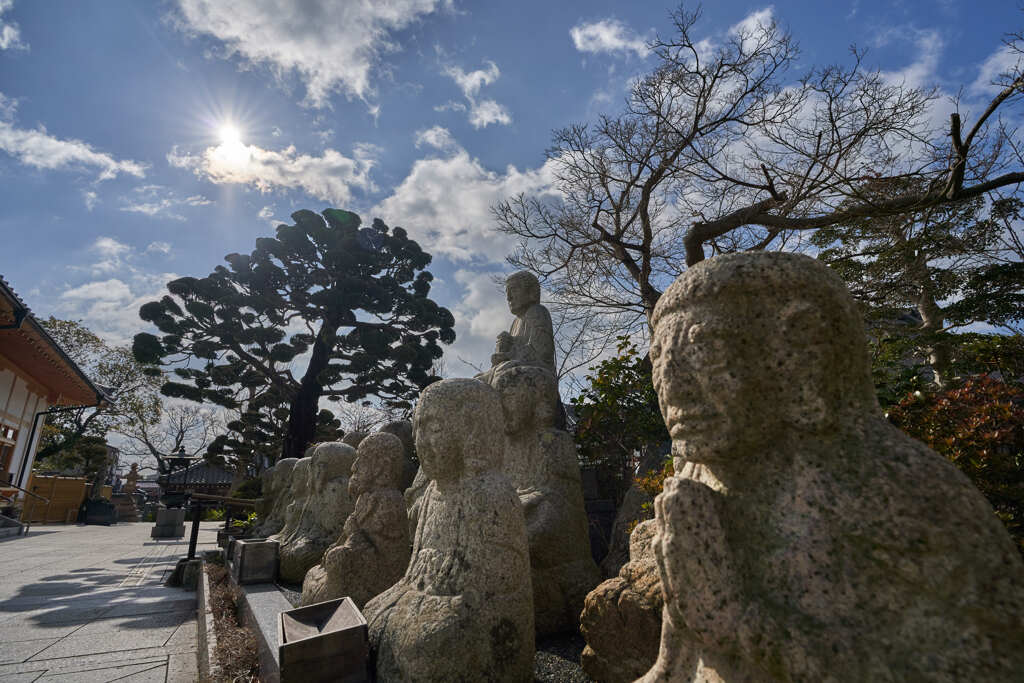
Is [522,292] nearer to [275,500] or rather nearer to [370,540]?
[370,540]

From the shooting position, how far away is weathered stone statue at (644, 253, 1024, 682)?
4.10 feet

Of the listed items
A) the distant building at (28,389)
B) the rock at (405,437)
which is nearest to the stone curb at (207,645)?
the rock at (405,437)

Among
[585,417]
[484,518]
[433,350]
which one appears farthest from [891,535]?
[433,350]

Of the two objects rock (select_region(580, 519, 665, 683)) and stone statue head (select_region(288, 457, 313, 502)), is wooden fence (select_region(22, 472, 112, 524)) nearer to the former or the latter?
stone statue head (select_region(288, 457, 313, 502))

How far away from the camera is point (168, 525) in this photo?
1691 cm

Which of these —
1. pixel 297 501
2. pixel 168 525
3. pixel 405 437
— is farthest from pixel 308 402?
pixel 405 437

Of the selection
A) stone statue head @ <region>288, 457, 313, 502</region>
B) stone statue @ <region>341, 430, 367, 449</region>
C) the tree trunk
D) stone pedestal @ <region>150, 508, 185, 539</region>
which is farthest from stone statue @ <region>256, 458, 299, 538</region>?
stone pedestal @ <region>150, 508, 185, 539</region>

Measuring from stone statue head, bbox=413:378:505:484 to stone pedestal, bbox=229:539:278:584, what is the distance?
146 inches

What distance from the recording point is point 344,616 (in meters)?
3.03

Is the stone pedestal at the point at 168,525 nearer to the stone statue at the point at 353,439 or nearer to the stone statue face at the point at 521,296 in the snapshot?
the stone statue at the point at 353,439

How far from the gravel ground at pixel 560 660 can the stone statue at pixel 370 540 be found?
1.35 meters

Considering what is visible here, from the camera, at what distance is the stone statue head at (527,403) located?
512cm

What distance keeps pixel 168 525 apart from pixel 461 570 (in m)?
18.2

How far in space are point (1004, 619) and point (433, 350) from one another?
19.7m
